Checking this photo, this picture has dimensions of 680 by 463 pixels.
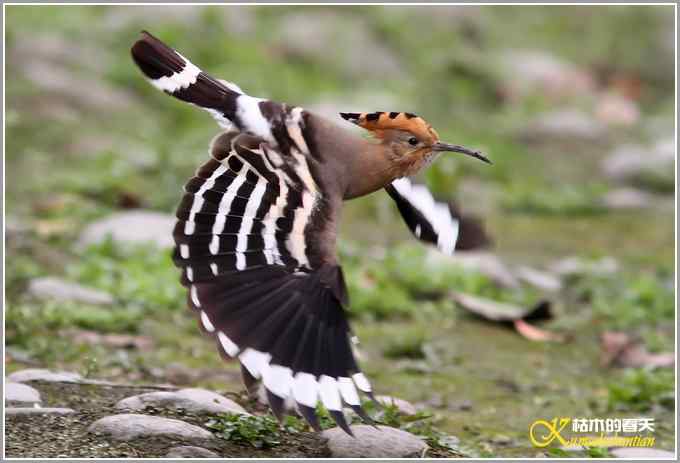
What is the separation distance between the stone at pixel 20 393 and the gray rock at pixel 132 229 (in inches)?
91.9

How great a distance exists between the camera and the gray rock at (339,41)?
11.0m

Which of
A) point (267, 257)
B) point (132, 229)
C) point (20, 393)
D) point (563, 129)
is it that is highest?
point (563, 129)

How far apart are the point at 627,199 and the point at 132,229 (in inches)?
164

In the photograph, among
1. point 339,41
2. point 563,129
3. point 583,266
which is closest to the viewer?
point 583,266

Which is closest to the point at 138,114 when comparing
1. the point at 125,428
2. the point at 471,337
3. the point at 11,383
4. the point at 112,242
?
the point at 112,242

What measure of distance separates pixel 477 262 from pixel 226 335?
358cm

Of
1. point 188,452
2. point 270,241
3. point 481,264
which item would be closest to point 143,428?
point 188,452

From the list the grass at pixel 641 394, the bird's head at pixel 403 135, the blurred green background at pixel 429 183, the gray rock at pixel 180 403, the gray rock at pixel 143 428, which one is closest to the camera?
the gray rock at pixel 143 428

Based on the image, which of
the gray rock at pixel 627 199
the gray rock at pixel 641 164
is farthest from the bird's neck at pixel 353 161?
the gray rock at pixel 641 164

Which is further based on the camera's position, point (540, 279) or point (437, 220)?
point (540, 279)

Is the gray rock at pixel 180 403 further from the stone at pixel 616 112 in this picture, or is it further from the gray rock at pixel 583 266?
the stone at pixel 616 112

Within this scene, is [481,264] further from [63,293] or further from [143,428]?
[143,428]

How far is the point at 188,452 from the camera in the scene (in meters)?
3.60

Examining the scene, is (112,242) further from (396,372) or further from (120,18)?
(120,18)
